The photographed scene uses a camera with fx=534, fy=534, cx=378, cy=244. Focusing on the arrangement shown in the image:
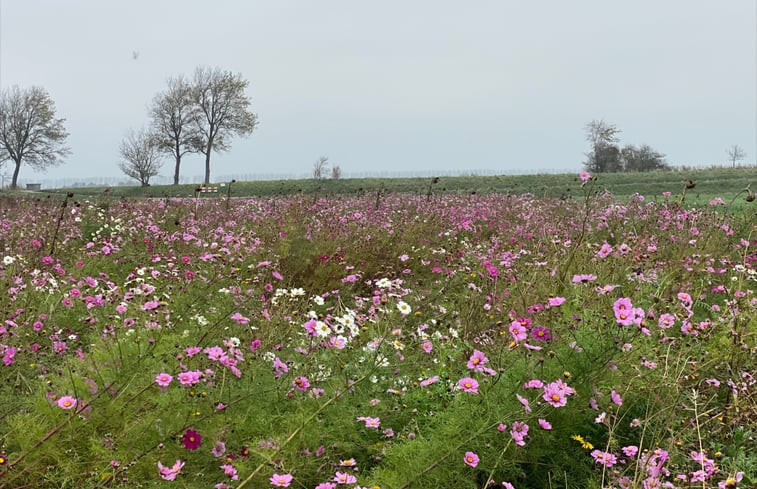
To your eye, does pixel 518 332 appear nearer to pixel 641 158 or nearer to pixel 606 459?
pixel 606 459

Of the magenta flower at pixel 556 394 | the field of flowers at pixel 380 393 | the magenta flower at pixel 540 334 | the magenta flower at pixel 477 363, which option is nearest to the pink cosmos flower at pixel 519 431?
the field of flowers at pixel 380 393

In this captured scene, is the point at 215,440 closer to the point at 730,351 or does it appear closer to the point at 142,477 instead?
the point at 142,477

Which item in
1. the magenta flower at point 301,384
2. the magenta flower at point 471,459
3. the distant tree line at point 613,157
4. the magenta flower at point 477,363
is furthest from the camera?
the distant tree line at point 613,157

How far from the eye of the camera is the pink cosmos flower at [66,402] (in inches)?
84.7

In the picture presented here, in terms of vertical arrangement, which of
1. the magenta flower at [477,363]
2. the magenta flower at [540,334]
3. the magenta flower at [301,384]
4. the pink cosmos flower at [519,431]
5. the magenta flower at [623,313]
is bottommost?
the pink cosmos flower at [519,431]

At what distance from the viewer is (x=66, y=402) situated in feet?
7.18

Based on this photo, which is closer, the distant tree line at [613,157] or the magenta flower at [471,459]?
the magenta flower at [471,459]

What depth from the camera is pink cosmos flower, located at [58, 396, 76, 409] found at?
7.06 ft

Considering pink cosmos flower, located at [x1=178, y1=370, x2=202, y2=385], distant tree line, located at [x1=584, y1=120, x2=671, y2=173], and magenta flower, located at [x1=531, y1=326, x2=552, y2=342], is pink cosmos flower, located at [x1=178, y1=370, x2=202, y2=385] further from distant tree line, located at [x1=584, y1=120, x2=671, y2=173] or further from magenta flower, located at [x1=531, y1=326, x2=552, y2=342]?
distant tree line, located at [x1=584, y1=120, x2=671, y2=173]

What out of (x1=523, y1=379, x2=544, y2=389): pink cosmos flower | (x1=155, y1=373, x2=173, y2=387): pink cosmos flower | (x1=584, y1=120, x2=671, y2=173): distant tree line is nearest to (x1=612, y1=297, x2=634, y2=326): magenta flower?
(x1=523, y1=379, x2=544, y2=389): pink cosmos flower

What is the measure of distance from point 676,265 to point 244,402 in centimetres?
462

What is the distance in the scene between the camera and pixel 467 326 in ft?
14.3

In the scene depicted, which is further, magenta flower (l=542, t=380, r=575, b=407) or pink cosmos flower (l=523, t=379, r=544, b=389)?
pink cosmos flower (l=523, t=379, r=544, b=389)

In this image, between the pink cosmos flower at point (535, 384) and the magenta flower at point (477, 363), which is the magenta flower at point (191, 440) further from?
the pink cosmos flower at point (535, 384)
